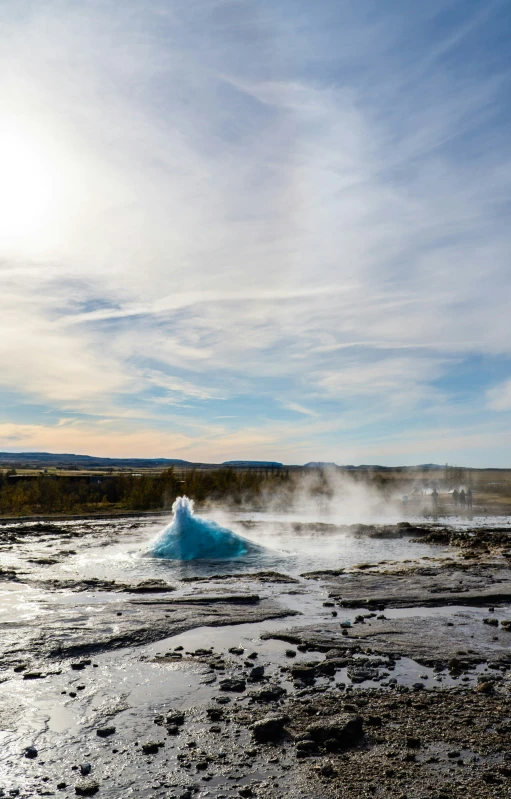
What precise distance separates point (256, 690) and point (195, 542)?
1626 cm

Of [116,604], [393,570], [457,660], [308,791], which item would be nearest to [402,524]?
[393,570]

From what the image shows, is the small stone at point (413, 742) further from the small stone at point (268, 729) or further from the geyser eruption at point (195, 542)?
the geyser eruption at point (195, 542)

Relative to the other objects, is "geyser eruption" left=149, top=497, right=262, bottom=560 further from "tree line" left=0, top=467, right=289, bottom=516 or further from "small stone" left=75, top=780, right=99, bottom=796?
Result: "tree line" left=0, top=467, right=289, bottom=516

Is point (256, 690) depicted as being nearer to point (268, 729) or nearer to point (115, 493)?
point (268, 729)

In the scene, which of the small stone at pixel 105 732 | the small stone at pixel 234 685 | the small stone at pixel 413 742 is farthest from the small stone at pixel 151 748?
the small stone at pixel 413 742

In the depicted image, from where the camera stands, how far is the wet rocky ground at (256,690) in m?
6.75

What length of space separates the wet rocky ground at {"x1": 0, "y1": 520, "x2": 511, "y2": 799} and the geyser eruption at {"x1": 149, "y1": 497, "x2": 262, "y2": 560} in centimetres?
585

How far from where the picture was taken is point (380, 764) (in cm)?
695

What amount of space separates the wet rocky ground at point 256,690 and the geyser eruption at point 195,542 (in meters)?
5.85

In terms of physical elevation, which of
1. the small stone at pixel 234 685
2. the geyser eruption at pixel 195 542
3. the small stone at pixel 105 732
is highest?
the geyser eruption at pixel 195 542

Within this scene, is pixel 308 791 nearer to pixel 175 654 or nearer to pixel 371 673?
pixel 371 673

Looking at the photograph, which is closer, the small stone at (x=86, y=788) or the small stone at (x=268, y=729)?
the small stone at (x=86, y=788)

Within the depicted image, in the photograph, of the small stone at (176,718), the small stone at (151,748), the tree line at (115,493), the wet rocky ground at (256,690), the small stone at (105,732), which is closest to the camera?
the wet rocky ground at (256,690)

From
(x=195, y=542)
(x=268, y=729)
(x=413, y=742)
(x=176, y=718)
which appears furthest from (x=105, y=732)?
(x=195, y=542)
